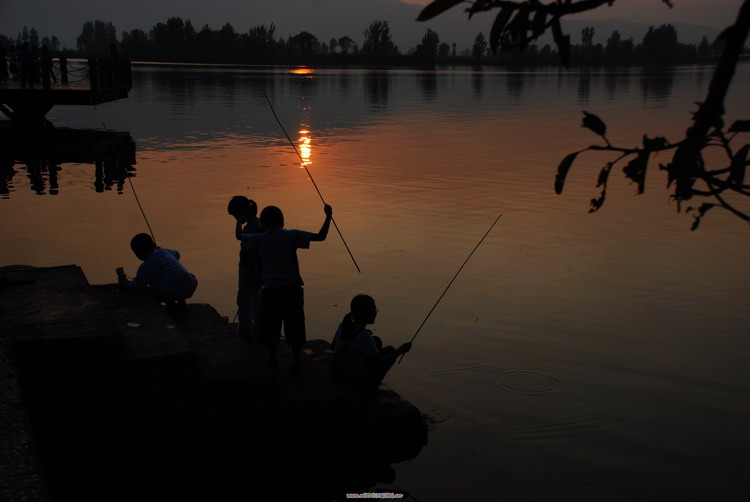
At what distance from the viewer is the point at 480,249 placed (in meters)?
11.5

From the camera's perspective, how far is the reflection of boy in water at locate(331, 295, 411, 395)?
5.83 m

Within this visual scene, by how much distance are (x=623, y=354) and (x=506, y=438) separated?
87.8 inches

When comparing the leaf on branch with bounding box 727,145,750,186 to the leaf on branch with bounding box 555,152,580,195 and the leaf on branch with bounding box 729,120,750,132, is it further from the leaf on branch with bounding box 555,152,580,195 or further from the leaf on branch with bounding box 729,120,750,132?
the leaf on branch with bounding box 555,152,580,195

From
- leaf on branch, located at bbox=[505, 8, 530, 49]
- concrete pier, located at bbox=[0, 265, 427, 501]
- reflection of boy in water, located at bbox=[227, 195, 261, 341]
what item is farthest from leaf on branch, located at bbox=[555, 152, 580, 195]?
reflection of boy in water, located at bbox=[227, 195, 261, 341]

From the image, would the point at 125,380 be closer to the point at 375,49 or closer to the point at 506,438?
the point at 506,438

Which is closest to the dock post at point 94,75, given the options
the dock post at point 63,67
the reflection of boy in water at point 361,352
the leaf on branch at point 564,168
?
the dock post at point 63,67

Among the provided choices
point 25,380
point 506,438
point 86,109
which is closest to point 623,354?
point 506,438

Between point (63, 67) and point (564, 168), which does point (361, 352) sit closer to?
point (564, 168)

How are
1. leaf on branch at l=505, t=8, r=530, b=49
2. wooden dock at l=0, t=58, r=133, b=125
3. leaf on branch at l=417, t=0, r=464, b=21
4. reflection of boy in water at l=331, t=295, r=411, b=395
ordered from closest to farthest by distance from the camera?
leaf on branch at l=417, t=0, r=464, b=21 < leaf on branch at l=505, t=8, r=530, b=49 < reflection of boy in water at l=331, t=295, r=411, b=395 < wooden dock at l=0, t=58, r=133, b=125

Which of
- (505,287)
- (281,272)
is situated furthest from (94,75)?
(281,272)

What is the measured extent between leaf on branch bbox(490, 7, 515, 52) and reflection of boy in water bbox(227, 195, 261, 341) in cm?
421

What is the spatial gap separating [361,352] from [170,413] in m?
1.49

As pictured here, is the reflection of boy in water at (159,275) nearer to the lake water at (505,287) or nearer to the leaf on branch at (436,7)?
the lake water at (505,287)

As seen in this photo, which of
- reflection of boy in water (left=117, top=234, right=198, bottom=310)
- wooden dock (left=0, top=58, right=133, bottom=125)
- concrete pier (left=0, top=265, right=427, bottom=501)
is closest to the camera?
concrete pier (left=0, top=265, right=427, bottom=501)
